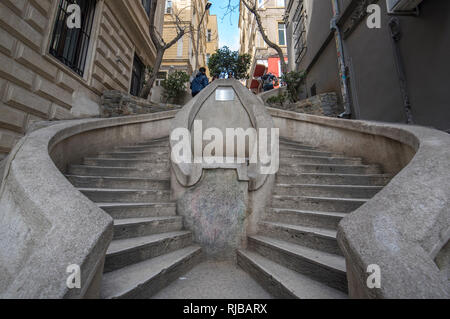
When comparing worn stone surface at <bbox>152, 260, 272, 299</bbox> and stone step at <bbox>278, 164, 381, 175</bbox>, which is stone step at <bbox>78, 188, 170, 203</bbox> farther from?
stone step at <bbox>278, 164, 381, 175</bbox>

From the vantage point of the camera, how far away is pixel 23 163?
1.91 m

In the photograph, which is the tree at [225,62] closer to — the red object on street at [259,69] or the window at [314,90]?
the window at [314,90]

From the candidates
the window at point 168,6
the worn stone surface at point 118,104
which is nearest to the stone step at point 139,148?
the worn stone surface at point 118,104

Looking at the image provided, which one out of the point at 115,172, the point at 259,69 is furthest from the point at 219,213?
the point at 259,69

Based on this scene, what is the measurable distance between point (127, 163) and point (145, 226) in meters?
2.20

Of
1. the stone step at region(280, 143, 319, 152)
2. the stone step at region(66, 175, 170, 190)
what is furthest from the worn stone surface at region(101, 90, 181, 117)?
the stone step at region(280, 143, 319, 152)

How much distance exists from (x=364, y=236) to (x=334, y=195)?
2.11 metres

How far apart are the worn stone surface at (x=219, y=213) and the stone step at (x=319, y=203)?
2.18ft

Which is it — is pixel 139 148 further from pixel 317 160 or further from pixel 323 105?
pixel 323 105

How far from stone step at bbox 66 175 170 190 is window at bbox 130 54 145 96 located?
9664mm

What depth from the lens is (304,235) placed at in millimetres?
2504

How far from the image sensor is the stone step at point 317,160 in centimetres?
435

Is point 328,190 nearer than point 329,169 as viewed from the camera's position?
Yes
